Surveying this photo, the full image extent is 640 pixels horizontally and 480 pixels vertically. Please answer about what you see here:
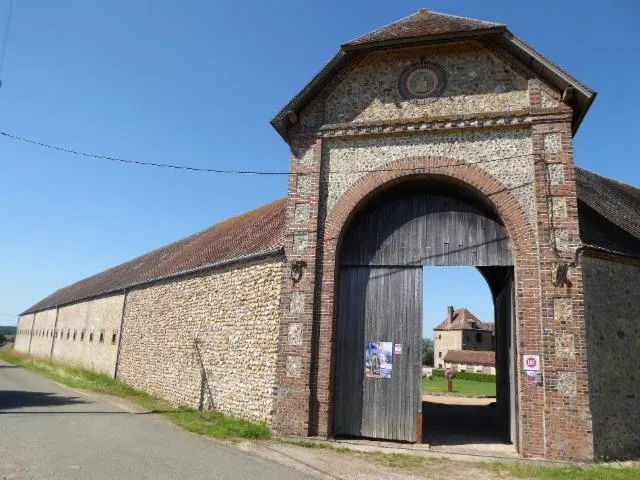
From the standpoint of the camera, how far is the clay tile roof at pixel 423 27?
389 inches

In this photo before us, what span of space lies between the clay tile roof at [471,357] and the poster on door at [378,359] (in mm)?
42859

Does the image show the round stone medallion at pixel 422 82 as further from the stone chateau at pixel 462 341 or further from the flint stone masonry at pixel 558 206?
the stone chateau at pixel 462 341

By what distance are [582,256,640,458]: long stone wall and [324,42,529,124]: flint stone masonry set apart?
382cm

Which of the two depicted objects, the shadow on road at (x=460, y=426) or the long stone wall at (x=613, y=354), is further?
the shadow on road at (x=460, y=426)

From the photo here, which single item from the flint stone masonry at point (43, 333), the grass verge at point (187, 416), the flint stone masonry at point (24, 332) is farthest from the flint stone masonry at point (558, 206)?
the flint stone masonry at point (24, 332)

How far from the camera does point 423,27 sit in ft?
34.6

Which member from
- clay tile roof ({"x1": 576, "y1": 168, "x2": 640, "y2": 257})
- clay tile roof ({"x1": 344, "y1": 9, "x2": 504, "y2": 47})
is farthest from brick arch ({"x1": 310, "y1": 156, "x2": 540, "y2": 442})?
clay tile roof ({"x1": 344, "y1": 9, "x2": 504, "y2": 47})

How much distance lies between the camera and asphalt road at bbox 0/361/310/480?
661cm

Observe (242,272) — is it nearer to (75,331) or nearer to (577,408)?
(577,408)

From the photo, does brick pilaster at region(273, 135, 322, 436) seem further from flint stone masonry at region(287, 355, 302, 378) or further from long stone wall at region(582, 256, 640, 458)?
long stone wall at region(582, 256, 640, 458)

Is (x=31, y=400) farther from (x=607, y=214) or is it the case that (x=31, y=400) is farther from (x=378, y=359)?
(x=607, y=214)

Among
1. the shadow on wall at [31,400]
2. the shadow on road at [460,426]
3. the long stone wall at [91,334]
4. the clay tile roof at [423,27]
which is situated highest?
the clay tile roof at [423,27]

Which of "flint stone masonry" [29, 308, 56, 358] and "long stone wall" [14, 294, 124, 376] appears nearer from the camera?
"long stone wall" [14, 294, 124, 376]

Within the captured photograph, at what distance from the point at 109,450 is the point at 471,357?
48843 millimetres
